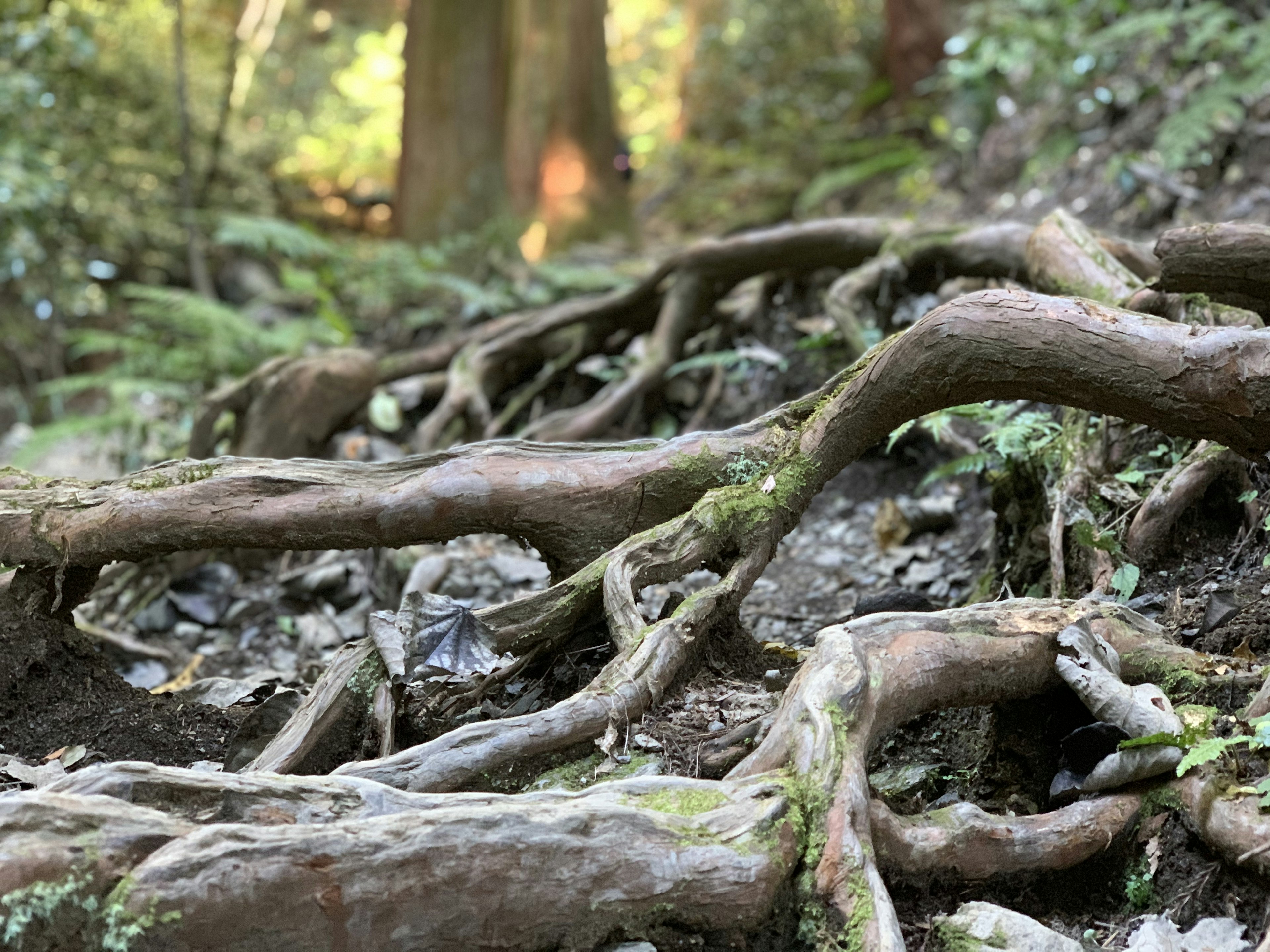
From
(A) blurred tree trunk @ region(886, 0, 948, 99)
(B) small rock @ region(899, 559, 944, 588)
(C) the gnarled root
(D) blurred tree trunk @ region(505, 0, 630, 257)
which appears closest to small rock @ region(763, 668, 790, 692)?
(B) small rock @ region(899, 559, 944, 588)

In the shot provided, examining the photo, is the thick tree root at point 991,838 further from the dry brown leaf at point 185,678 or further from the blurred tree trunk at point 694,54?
the blurred tree trunk at point 694,54

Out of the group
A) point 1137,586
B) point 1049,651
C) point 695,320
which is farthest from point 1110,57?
point 1049,651

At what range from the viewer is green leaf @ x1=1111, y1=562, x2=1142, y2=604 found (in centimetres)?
328

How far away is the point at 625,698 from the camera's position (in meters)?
2.65

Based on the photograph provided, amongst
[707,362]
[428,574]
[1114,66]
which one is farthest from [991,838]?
[1114,66]

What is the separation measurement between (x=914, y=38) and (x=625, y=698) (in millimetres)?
11128

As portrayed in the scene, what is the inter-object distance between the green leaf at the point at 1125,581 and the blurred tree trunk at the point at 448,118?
7.99 meters

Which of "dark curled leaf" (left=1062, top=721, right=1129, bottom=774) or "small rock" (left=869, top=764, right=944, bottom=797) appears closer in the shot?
"dark curled leaf" (left=1062, top=721, right=1129, bottom=774)

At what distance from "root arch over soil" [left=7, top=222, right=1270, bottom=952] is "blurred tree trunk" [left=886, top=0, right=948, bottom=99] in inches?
385

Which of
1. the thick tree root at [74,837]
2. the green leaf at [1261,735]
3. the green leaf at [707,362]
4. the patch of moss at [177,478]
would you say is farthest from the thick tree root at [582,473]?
the green leaf at [707,362]

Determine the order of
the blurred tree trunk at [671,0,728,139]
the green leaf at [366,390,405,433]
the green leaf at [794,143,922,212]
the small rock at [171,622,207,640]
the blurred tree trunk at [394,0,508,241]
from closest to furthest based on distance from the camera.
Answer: the small rock at [171,622,207,640]
the green leaf at [366,390,405,433]
the blurred tree trunk at [394,0,508,241]
the green leaf at [794,143,922,212]
the blurred tree trunk at [671,0,728,139]

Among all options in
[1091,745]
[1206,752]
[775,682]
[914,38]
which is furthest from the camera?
[914,38]

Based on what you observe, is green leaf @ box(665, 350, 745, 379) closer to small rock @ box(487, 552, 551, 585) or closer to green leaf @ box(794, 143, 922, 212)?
small rock @ box(487, 552, 551, 585)

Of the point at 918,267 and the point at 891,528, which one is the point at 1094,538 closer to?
the point at 891,528
